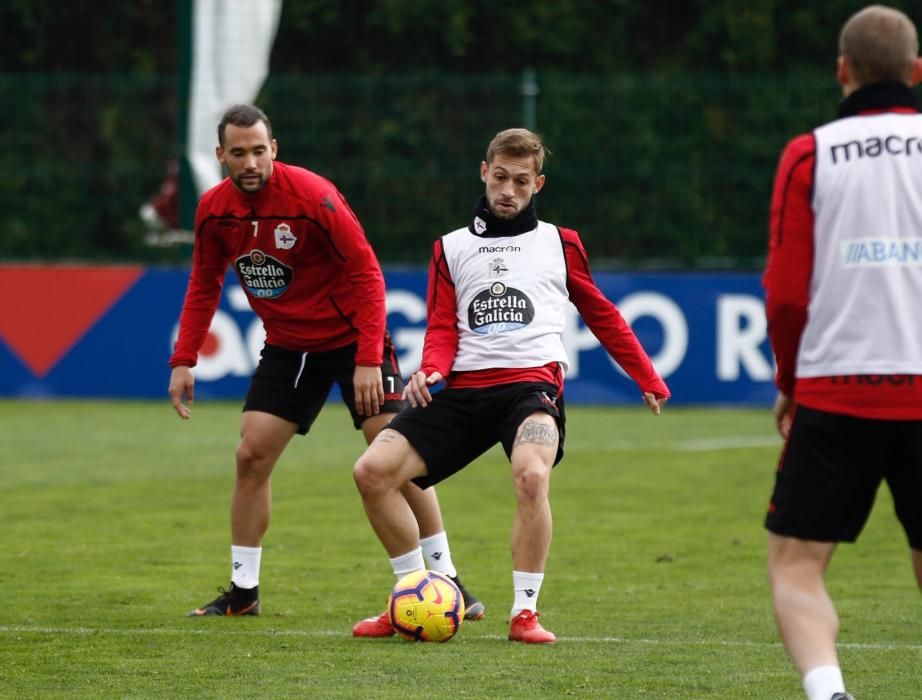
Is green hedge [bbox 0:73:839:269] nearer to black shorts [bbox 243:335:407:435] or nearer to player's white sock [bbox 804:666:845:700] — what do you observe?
black shorts [bbox 243:335:407:435]

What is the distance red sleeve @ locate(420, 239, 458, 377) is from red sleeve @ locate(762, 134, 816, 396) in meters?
2.39

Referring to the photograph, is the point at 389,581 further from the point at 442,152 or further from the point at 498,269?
the point at 442,152

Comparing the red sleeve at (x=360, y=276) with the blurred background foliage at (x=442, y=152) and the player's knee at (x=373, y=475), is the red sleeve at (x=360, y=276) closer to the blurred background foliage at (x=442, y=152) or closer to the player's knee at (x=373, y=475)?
the player's knee at (x=373, y=475)

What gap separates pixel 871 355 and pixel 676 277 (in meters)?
13.2

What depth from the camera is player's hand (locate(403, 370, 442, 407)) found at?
693cm

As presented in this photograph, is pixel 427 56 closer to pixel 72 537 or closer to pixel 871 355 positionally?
pixel 72 537

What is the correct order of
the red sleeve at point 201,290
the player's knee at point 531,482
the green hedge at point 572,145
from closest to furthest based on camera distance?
1. the player's knee at point 531,482
2. the red sleeve at point 201,290
3. the green hedge at point 572,145

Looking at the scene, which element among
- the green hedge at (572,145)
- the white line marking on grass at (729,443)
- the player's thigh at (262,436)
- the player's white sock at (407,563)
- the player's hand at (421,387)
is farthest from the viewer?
the green hedge at (572,145)

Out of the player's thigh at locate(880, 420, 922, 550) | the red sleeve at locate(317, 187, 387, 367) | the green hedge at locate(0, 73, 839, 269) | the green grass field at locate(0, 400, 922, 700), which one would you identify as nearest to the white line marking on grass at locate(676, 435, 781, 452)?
the green grass field at locate(0, 400, 922, 700)

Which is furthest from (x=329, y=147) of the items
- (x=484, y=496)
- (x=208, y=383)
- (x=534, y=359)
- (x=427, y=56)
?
(x=534, y=359)

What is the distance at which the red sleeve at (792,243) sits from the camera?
4.82 meters

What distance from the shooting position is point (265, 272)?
Result: 7.57 meters

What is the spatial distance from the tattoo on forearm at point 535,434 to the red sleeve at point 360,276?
2.45 ft

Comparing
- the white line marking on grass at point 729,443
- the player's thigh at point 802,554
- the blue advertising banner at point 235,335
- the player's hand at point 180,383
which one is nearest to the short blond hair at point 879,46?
the player's thigh at point 802,554
